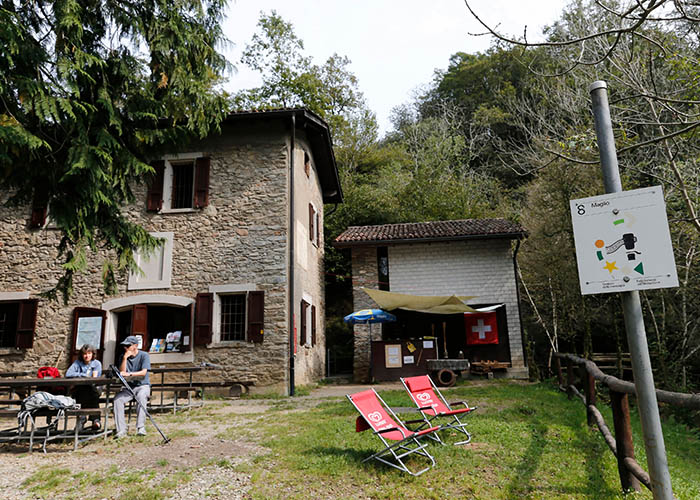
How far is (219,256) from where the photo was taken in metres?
11.3

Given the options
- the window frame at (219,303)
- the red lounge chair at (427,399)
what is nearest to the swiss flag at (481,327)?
the window frame at (219,303)

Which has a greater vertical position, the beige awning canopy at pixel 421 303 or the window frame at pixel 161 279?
the window frame at pixel 161 279

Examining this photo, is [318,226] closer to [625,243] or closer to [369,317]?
[369,317]

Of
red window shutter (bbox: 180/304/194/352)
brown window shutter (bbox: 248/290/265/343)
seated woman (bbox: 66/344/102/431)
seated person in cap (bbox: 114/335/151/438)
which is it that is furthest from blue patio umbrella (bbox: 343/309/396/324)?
seated woman (bbox: 66/344/102/431)

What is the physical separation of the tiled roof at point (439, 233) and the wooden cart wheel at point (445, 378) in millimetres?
3903

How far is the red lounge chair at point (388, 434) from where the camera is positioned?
430cm

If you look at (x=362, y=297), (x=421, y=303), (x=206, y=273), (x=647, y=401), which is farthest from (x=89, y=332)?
(x=647, y=401)

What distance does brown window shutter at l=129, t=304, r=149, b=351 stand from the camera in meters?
10.9

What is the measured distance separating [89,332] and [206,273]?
8.99ft

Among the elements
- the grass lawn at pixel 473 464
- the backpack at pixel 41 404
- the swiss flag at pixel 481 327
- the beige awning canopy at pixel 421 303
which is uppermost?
the beige awning canopy at pixel 421 303

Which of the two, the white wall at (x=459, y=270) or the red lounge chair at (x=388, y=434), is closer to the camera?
the red lounge chair at (x=388, y=434)

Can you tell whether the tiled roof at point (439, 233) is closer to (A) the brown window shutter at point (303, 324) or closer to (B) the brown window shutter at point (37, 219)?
(A) the brown window shutter at point (303, 324)

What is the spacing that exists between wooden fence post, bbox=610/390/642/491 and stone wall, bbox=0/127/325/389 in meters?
7.52

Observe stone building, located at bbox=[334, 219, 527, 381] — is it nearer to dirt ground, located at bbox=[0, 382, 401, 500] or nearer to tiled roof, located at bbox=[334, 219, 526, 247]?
tiled roof, located at bbox=[334, 219, 526, 247]
